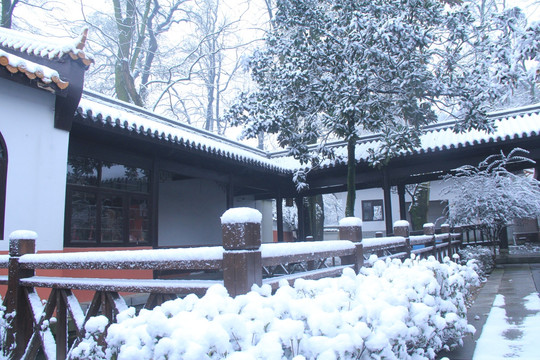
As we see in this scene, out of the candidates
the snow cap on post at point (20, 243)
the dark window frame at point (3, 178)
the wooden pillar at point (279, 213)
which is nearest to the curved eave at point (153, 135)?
the dark window frame at point (3, 178)

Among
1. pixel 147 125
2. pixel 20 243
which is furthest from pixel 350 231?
pixel 147 125

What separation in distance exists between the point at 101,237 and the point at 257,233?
254 inches

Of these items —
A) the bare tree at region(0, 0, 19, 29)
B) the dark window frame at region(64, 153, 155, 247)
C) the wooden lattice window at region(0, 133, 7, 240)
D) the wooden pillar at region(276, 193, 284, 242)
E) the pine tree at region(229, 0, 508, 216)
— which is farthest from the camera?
the wooden pillar at region(276, 193, 284, 242)

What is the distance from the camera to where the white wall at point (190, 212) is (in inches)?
464

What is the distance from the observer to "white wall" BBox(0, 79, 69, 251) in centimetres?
575

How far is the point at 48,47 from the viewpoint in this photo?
623 centimetres

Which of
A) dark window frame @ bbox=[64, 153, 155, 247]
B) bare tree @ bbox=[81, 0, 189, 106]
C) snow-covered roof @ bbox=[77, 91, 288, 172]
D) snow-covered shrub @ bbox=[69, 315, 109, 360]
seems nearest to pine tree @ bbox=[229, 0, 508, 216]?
snow-covered roof @ bbox=[77, 91, 288, 172]

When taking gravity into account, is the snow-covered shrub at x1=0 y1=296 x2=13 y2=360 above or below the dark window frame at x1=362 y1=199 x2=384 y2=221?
below

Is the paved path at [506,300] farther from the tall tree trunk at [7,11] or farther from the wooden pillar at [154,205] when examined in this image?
the tall tree trunk at [7,11]

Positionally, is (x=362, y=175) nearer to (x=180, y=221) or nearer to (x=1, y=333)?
(x=180, y=221)

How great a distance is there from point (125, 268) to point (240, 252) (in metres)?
0.82

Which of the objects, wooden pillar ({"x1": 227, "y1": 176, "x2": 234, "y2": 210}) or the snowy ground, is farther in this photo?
wooden pillar ({"x1": 227, "y1": 176, "x2": 234, "y2": 210})

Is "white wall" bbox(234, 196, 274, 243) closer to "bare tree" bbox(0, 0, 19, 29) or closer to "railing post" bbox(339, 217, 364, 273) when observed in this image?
"bare tree" bbox(0, 0, 19, 29)

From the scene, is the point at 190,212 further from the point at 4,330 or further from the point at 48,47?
the point at 4,330
